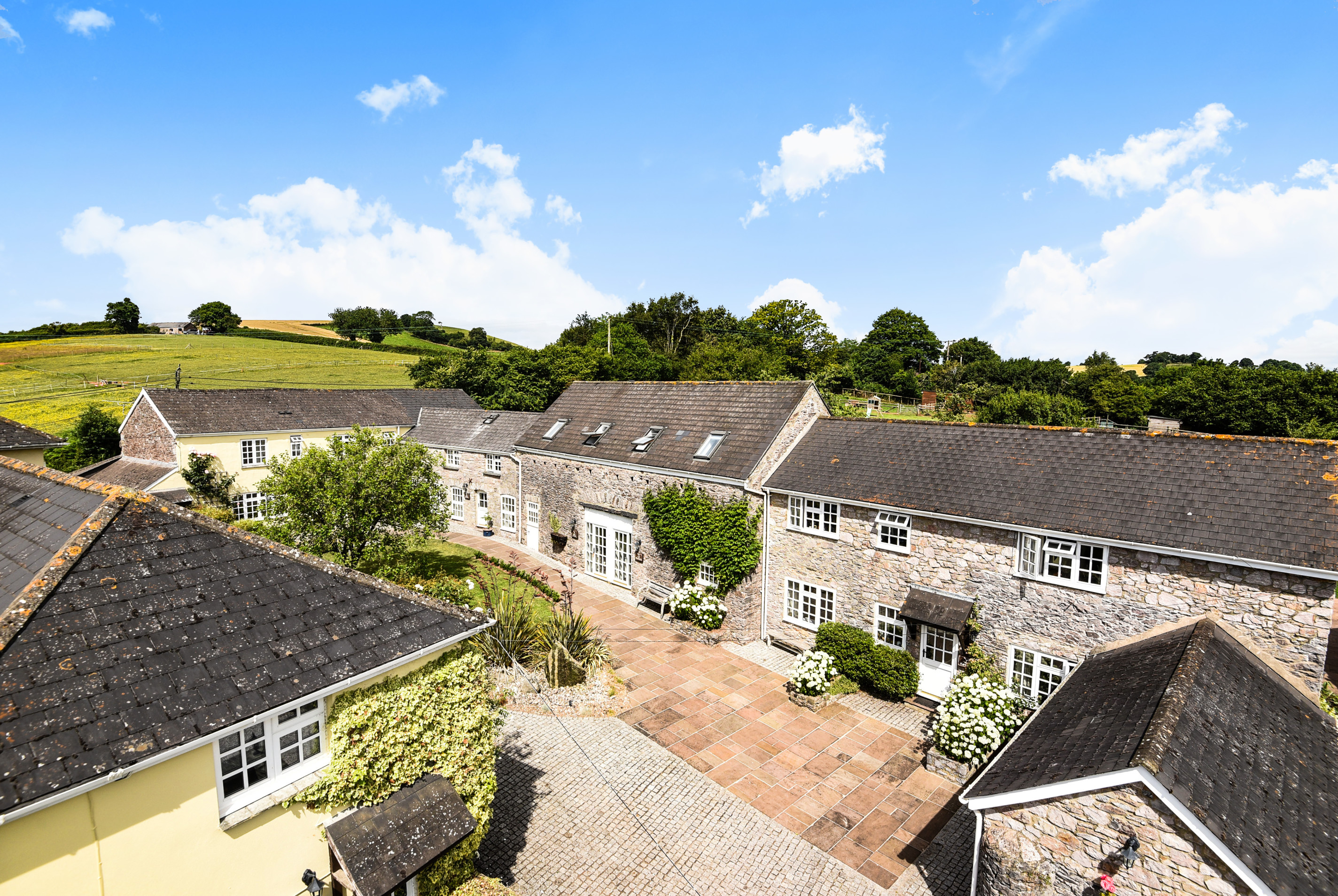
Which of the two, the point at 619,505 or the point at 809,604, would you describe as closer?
the point at 809,604

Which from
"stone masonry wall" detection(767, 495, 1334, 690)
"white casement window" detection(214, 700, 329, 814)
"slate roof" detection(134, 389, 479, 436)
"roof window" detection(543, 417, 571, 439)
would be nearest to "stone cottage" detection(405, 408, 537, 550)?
"roof window" detection(543, 417, 571, 439)

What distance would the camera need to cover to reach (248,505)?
3469 cm

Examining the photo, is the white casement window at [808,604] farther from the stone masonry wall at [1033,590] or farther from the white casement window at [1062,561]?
the white casement window at [1062,561]

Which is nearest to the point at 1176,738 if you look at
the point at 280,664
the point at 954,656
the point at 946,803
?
the point at 946,803

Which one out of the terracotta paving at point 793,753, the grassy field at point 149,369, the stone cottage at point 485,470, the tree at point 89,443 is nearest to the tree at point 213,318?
the grassy field at point 149,369

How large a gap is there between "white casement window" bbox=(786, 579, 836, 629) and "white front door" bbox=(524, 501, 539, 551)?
1409 centimetres

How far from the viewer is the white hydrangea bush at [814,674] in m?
16.0

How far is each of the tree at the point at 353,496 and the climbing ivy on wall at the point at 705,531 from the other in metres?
8.59

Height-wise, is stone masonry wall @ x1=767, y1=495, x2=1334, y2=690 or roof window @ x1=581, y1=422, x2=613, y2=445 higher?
roof window @ x1=581, y1=422, x2=613, y2=445

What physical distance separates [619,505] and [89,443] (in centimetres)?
3863

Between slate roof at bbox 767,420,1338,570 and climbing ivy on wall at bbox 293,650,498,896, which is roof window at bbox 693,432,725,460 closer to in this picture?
slate roof at bbox 767,420,1338,570

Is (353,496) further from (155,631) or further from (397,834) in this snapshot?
(397,834)

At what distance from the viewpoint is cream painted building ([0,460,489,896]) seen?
559 centimetres

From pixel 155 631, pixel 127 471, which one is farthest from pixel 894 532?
pixel 127 471
